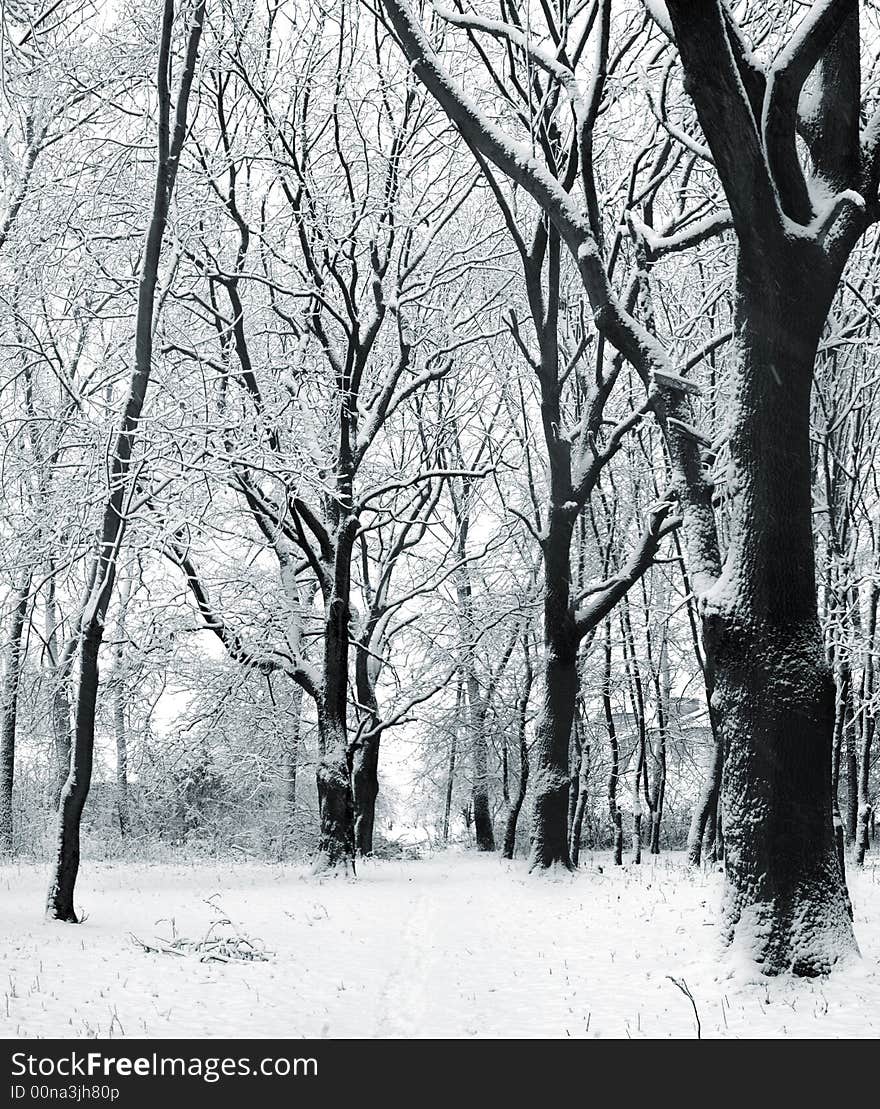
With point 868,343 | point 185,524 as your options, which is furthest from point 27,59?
point 868,343

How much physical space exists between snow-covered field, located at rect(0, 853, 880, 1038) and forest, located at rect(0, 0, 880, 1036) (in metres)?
0.15

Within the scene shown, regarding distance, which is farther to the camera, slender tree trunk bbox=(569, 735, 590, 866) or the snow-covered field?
slender tree trunk bbox=(569, 735, 590, 866)

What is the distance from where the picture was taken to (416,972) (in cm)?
748

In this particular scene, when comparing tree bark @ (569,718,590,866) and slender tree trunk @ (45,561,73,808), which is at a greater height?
slender tree trunk @ (45,561,73,808)

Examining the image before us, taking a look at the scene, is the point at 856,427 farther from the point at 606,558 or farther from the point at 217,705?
the point at 217,705

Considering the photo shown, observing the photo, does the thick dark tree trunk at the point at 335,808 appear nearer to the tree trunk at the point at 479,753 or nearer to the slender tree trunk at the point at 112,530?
the slender tree trunk at the point at 112,530

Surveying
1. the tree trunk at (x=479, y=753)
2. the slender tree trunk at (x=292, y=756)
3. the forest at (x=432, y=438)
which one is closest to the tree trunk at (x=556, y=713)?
the forest at (x=432, y=438)

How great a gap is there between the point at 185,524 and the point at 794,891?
6.29 metres

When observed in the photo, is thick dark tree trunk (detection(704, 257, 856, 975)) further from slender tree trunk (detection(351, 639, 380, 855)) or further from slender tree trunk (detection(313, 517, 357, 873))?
slender tree trunk (detection(351, 639, 380, 855))


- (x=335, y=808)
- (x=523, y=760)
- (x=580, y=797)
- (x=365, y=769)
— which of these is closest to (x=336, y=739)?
(x=335, y=808)

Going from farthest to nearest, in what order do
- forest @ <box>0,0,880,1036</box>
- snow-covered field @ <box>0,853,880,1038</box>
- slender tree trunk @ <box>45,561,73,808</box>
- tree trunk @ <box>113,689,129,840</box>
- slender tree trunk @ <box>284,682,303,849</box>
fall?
slender tree trunk @ <box>284,682,303,849</box>, tree trunk @ <box>113,689,129,840</box>, slender tree trunk @ <box>45,561,73,808</box>, forest @ <box>0,0,880,1036</box>, snow-covered field @ <box>0,853,880,1038</box>

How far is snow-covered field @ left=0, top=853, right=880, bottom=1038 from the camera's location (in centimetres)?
533

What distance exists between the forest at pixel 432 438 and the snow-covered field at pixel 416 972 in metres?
0.15

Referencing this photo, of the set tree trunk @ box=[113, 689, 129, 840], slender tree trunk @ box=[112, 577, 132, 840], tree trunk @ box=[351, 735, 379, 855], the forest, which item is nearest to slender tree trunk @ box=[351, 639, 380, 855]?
tree trunk @ box=[351, 735, 379, 855]
